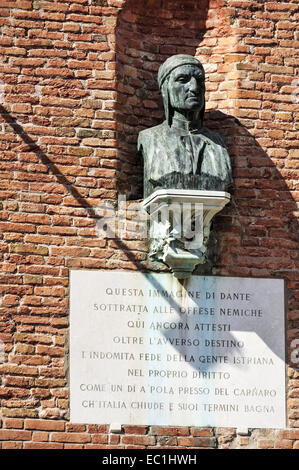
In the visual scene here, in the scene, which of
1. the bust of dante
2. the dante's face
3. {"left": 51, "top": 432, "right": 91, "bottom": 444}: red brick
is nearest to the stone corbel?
the bust of dante

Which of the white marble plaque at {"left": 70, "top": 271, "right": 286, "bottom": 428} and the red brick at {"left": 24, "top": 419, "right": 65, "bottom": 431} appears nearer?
the red brick at {"left": 24, "top": 419, "right": 65, "bottom": 431}

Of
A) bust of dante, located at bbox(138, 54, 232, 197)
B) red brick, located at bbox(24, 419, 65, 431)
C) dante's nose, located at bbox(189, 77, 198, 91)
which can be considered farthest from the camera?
dante's nose, located at bbox(189, 77, 198, 91)

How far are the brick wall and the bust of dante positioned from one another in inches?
13.4

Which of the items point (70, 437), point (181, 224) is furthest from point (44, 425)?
point (181, 224)

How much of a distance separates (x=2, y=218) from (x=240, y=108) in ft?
7.44

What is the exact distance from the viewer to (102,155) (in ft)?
57.6

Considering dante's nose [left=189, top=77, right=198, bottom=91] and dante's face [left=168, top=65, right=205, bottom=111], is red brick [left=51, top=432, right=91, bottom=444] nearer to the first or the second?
dante's face [left=168, top=65, right=205, bottom=111]

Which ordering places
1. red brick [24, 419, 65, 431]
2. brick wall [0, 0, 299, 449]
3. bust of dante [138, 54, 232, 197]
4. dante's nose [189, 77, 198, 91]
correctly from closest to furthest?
red brick [24, 419, 65, 431] < brick wall [0, 0, 299, 449] < bust of dante [138, 54, 232, 197] < dante's nose [189, 77, 198, 91]

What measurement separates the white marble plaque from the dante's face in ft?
4.72

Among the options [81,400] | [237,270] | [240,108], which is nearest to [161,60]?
[240,108]

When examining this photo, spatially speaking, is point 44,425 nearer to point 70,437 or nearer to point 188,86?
point 70,437

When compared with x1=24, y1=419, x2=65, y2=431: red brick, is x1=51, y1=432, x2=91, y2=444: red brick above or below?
below

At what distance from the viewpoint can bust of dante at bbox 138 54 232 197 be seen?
1722 centimetres

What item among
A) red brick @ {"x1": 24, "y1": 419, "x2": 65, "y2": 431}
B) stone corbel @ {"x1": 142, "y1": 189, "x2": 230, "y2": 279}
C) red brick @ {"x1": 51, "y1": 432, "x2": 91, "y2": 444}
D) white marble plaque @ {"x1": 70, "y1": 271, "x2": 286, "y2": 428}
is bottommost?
red brick @ {"x1": 51, "y1": 432, "x2": 91, "y2": 444}
